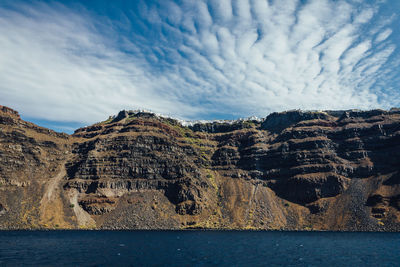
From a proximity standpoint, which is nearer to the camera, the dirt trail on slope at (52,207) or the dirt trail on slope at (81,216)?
the dirt trail on slope at (52,207)

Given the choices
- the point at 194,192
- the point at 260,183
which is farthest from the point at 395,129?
the point at 194,192

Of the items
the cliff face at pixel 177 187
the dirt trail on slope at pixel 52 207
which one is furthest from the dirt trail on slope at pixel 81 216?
the dirt trail on slope at pixel 52 207

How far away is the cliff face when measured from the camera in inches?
5812

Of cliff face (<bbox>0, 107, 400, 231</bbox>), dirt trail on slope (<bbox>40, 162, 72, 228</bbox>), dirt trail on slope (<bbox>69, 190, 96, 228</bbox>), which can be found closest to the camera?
dirt trail on slope (<bbox>40, 162, 72, 228</bbox>)

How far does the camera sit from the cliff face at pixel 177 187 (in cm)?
14762

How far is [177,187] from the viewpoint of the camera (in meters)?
176

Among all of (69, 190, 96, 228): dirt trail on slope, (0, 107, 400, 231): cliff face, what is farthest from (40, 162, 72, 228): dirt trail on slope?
(69, 190, 96, 228): dirt trail on slope

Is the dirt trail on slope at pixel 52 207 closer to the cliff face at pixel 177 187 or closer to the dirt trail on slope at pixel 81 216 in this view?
the cliff face at pixel 177 187

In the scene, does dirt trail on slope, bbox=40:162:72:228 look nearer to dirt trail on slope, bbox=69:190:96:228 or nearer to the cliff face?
the cliff face

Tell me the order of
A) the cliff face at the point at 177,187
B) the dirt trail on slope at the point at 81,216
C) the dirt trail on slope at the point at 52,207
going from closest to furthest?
1. the dirt trail on slope at the point at 52,207
2. the dirt trail on slope at the point at 81,216
3. the cliff face at the point at 177,187

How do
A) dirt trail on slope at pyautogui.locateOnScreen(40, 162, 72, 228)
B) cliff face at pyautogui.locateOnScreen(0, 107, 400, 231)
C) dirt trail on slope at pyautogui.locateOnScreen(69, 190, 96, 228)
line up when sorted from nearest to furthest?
dirt trail on slope at pyautogui.locateOnScreen(40, 162, 72, 228)
dirt trail on slope at pyautogui.locateOnScreen(69, 190, 96, 228)
cliff face at pyautogui.locateOnScreen(0, 107, 400, 231)

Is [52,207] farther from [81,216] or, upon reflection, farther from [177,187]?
[177,187]

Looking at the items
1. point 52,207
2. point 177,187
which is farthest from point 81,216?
point 177,187

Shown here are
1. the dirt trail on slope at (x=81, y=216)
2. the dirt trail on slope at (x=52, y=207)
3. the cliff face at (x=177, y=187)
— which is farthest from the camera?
the cliff face at (x=177, y=187)
